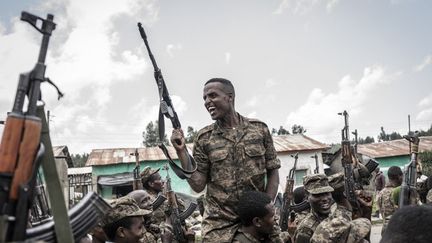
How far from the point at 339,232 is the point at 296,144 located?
→ 80.9ft

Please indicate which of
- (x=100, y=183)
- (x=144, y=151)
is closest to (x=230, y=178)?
(x=100, y=183)

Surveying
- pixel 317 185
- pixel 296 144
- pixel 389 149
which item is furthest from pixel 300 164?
pixel 317 185

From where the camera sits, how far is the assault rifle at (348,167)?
5.43 meters

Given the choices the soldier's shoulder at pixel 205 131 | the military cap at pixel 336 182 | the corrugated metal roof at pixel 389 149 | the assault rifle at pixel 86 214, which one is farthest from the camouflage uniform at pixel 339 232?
the corrugated metal roof at pixel 389 149

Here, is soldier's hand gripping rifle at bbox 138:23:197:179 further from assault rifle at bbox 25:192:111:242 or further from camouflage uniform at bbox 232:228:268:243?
assault rifle at bbox 25:192:111:242

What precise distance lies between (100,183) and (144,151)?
149 inches

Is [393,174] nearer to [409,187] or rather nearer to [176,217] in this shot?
[176,217]

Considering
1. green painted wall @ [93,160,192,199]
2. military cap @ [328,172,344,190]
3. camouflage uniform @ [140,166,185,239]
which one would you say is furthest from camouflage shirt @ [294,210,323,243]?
green painted wall @ [93,160,192,199]

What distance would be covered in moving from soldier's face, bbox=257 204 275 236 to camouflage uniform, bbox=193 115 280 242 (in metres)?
0.25

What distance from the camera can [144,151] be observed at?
2689 cm

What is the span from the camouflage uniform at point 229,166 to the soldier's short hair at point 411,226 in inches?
74.1

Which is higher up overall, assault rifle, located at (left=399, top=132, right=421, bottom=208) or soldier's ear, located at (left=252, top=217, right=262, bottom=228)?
assault rifle, located at (left=399, top=132, right=421, bottom=208)

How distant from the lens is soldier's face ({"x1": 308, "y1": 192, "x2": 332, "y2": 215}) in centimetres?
473

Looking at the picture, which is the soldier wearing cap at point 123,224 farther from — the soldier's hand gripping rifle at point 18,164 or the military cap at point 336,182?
the military cap at point 336,182
